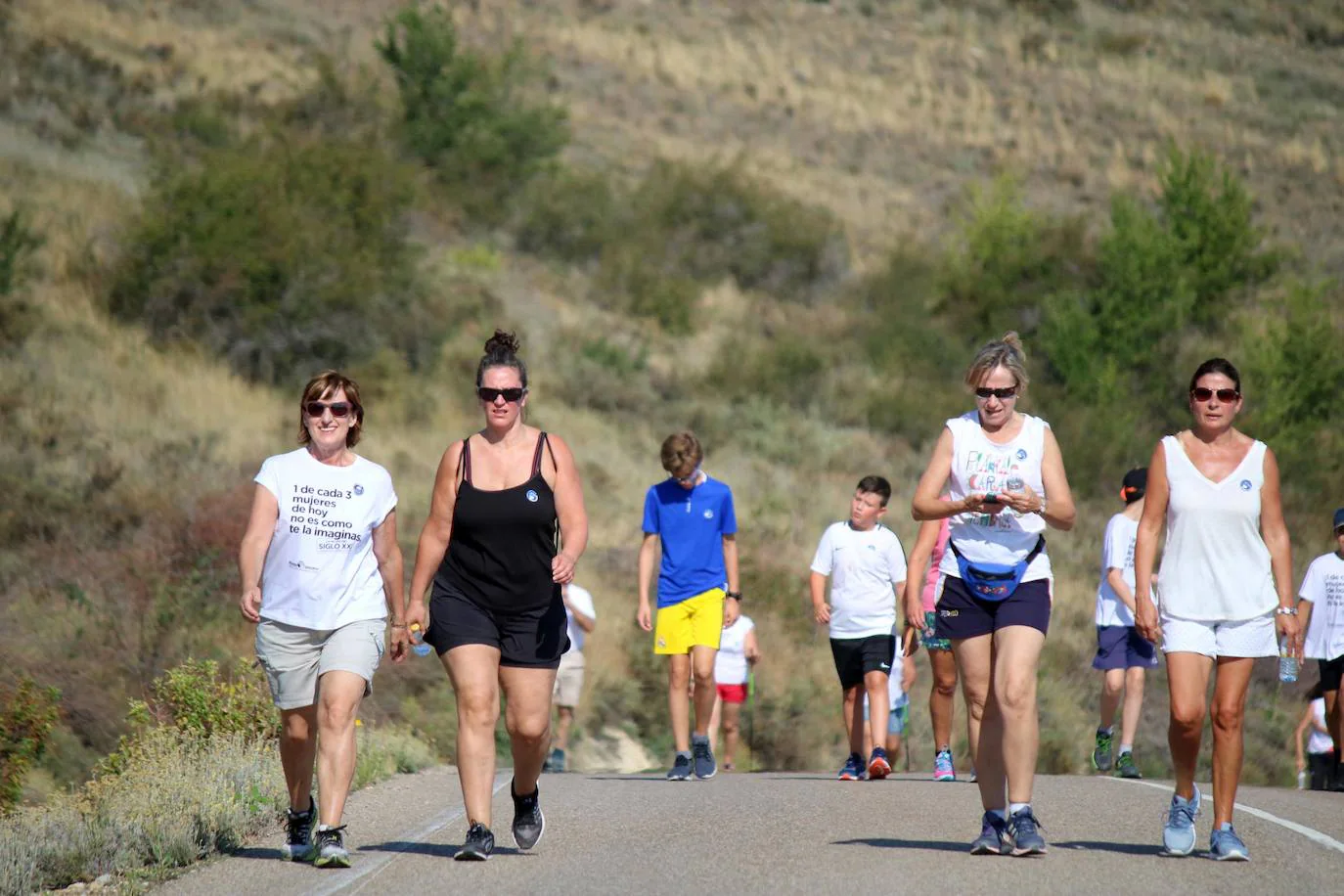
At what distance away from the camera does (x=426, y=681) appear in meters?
18.5

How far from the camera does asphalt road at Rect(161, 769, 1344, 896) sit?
7.58 metres

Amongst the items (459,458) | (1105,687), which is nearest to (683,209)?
(1105,687)

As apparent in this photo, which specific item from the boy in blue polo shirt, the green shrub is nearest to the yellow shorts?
the boy in blue polo shirt

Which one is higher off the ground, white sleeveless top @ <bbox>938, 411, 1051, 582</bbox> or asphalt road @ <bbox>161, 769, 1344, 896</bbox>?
white sleeveless top @ <bbox>938, 411, 1051, 582</bbox>

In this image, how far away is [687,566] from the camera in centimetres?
1333

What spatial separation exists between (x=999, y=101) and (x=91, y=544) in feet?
199

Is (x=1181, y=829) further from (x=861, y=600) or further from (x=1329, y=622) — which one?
(x=1329, y=622)

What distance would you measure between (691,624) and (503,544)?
5.20m

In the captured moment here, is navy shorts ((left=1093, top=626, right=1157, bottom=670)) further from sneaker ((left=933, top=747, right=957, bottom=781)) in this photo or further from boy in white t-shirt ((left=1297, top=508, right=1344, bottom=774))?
sneaker ((left=933, top=747, right=957, bottom=781))

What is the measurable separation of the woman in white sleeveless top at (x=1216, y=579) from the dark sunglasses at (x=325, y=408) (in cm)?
358

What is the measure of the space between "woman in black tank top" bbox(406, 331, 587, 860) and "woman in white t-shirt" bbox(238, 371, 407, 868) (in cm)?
28

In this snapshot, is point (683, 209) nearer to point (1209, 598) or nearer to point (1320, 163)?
point (1320, 163)

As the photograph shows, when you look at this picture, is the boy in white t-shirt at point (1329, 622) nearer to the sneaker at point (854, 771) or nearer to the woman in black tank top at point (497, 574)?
the sneaker at point (854, 771)

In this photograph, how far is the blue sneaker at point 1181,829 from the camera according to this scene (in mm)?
8477
